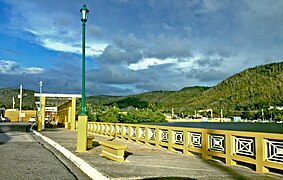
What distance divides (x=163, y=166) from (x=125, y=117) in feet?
265

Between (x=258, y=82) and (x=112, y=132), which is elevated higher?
(x=258, y=82)

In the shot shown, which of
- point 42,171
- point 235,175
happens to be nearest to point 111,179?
point 42,171

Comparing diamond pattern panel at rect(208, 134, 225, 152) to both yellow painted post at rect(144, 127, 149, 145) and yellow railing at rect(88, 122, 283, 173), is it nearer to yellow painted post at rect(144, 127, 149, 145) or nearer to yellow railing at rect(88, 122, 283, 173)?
yellow railing at rect(88, 122, 283, 173)

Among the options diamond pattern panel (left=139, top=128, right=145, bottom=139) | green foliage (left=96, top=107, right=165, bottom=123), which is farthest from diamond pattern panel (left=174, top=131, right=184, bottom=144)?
green foliage (left=96, top=107, right=165, bottom=123)

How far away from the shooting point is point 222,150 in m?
11.1

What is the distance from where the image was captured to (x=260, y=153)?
359 inches

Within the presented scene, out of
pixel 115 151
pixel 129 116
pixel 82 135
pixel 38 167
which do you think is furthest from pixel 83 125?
pixel 129 116

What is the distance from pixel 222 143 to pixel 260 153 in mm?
2067

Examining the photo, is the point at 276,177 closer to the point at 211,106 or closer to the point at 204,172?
the point at 204,172

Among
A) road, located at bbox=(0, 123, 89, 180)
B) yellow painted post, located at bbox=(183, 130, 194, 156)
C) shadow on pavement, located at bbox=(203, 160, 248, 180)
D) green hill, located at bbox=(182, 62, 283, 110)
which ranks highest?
green hill, located at bbox=(182, 62, 283, 110)

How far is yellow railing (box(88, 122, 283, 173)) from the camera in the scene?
29.3 ft

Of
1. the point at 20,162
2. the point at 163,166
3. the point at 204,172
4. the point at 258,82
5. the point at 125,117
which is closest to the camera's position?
the point at 204,172

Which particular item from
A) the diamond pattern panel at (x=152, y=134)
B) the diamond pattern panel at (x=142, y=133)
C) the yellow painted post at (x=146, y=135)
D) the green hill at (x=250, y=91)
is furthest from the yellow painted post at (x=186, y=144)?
the green hill at (x=250, y=91)

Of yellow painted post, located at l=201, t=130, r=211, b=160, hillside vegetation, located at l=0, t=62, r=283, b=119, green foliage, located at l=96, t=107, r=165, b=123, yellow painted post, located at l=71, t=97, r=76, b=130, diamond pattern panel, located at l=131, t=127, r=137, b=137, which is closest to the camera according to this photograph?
yellow painted post, located at l=201, t=130, r=211, b=160
